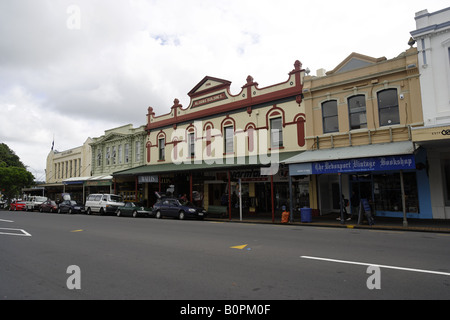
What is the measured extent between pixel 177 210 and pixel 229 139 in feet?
21.3

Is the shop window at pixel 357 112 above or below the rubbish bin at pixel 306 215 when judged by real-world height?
above

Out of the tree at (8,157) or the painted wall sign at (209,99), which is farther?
the tree at (8,157)

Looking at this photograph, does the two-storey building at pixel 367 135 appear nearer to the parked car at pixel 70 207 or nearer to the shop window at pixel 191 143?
the shop window at pixel 191 143

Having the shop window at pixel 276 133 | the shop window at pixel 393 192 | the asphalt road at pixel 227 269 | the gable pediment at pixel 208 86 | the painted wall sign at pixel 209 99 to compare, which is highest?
the gable pediment at pixel 208 86

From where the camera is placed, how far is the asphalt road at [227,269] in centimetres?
464

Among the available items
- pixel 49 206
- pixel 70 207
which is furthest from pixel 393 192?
pixel 49 206

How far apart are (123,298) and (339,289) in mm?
3276

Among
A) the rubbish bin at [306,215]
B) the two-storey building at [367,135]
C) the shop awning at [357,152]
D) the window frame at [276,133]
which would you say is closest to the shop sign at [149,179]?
the window frame at [276,133]

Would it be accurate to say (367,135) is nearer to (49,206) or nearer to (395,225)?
(395,225)

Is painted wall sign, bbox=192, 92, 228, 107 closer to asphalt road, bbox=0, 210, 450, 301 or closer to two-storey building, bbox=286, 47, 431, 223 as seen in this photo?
two-storey building, bbox=286, 47, 431, 223

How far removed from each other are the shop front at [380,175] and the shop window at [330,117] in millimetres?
1643

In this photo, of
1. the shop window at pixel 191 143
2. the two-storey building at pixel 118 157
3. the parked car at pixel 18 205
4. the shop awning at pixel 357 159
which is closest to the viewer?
the shop awning at pixel 357 159

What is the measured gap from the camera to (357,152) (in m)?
14.9
